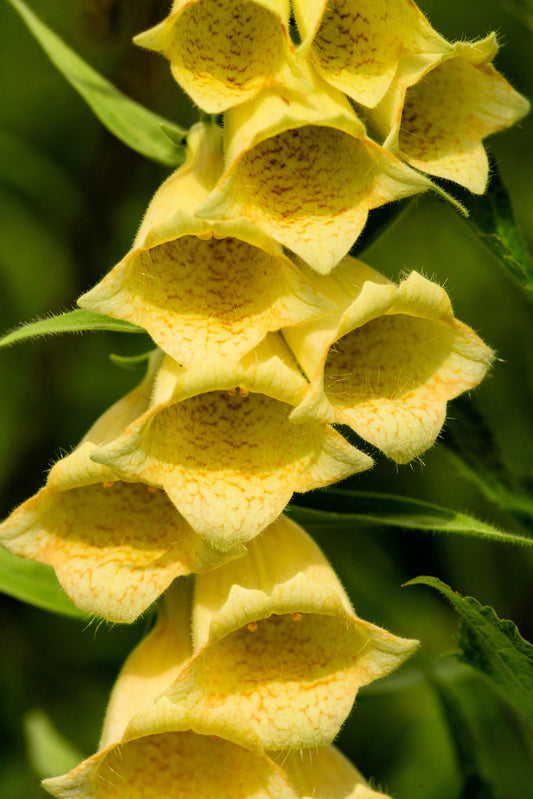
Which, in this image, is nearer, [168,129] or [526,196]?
[168,129]

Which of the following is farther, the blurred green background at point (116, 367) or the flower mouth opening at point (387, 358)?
the blurred green background at point (116, 367)

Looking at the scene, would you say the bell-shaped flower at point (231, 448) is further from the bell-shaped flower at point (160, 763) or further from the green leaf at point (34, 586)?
the green leaf at point (34, 586)

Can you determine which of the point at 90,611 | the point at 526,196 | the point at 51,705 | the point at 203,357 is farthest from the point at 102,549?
the point at 526,196

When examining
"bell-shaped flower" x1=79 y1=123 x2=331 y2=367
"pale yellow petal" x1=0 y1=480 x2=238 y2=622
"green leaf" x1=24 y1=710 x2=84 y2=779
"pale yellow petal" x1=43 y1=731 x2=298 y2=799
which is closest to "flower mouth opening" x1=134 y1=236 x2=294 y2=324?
"bell-shaped flower" x1=79 y1=123 x2=331 y2=367

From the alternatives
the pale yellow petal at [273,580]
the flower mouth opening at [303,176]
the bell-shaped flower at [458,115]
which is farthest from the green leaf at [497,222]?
the pale yellow petal at [273,580]

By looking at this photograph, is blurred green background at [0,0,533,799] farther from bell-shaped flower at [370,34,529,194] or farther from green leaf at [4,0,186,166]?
bell-shaped flower at [370,34,529,194]

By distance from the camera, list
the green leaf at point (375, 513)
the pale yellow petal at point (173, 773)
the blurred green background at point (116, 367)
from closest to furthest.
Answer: the pale yellow petal at point (173, 773) < the green leaf at point (375, 513) < the blurred green background at point (116, 367)

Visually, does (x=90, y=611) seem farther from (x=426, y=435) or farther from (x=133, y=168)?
(x=133, y=168)
